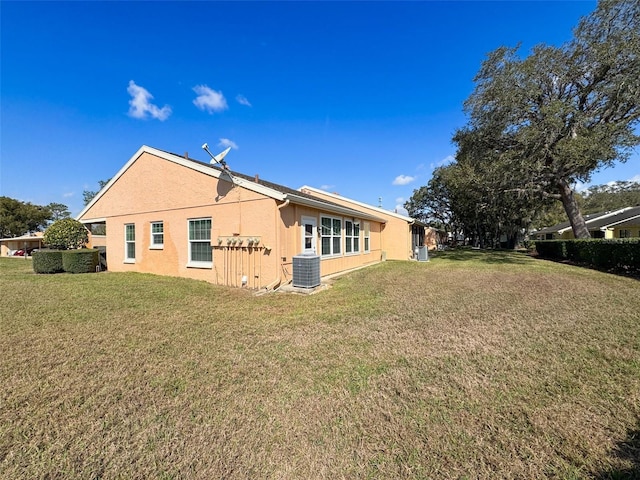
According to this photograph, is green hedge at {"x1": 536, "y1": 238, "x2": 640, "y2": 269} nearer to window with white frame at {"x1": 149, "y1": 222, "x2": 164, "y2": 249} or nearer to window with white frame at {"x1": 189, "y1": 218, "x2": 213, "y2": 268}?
window with white frame at {"x1": 189, "y1": 218, "x2": 213, "y2": 268}

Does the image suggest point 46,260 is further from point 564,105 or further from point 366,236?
point 564,105

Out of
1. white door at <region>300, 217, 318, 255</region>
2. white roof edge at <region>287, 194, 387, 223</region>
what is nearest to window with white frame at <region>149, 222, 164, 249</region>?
white door at <region>300, 217, 318, 255</region>

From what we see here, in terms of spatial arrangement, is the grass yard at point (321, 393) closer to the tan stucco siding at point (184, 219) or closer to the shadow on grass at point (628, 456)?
the shadow on grass at point (628, 456)

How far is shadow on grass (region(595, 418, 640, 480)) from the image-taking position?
197cm

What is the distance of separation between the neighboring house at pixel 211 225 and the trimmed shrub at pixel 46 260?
1.82 m

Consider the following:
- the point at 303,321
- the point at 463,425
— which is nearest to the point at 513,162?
the point at 303,321

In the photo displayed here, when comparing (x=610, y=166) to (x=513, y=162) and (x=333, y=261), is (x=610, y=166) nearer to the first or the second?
(x=513, y=162)

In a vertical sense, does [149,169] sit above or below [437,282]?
above

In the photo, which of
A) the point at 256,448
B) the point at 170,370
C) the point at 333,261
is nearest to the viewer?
the point at 256,448

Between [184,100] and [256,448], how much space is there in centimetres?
1551

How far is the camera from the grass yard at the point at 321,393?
2.13 meters

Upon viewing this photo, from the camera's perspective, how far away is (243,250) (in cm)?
937

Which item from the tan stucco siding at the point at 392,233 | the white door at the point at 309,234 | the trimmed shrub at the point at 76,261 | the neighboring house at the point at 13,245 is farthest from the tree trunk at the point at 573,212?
the neighboring house at the point at 13,245

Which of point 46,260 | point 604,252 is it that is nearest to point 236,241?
point 46,260
